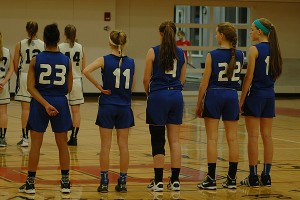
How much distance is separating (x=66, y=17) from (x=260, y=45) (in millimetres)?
13577

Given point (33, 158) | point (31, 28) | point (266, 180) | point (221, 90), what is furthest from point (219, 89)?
point (31, 28)

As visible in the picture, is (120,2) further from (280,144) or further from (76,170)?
(76,170)

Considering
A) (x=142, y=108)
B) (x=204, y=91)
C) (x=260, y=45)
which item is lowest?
(x=142, y=108)

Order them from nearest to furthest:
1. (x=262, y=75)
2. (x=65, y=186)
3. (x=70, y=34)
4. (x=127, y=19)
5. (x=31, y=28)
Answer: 1. (x=65, y=186)
2. (x=262, y=75)
3. (x=31, y=28)
4. (x=70, y=34)
5. (x=127, y=19)

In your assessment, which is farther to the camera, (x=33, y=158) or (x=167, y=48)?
(x=167, y=48)

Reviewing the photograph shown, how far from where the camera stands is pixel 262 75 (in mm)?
8500

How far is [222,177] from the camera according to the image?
29.9 feet

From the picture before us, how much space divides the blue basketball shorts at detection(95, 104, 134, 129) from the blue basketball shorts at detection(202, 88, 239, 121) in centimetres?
90

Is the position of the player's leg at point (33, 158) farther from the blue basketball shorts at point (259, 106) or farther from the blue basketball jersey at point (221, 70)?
the blue basketball shorts at point (259, 106)

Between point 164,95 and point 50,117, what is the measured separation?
1283mm

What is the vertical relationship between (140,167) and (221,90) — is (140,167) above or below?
below

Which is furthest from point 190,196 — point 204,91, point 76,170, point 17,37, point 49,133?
point 17,37

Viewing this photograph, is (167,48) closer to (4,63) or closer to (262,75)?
(262,75)

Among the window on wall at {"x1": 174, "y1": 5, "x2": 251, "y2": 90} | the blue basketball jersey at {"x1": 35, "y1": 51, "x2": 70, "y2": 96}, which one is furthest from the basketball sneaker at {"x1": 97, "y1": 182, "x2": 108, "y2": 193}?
the window on wall at {"x1": 174, "y1": 5, "x2": 251, "y2": 90}
